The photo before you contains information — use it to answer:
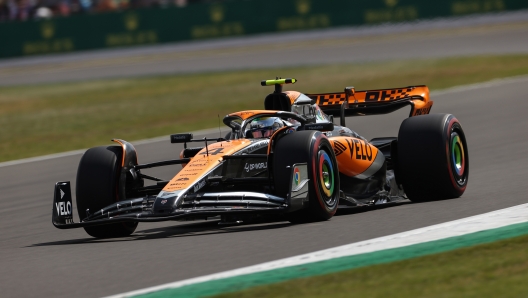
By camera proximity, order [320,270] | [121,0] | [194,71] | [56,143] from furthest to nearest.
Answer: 1. [121,0]
2. [194,71]
3. [56,143]
4. [320,270]

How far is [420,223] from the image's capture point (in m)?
7.49

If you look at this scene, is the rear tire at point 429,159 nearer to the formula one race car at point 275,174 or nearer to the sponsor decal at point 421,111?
the formula one race car at point 275,174

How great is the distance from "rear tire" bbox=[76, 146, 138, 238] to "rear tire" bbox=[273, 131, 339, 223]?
4.86 ft

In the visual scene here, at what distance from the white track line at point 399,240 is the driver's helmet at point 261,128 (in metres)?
2.05

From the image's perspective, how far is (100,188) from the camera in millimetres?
8281

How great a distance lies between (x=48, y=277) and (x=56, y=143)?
11.3 meters

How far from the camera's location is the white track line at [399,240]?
600 centimetres

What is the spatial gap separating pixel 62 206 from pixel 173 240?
1146 millimetres

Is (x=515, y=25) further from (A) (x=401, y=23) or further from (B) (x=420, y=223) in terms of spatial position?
(B) (x=420, y=223)

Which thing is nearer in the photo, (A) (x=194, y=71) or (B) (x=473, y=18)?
(A) (x=194, y=71)

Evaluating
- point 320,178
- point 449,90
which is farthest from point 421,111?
point 449,90

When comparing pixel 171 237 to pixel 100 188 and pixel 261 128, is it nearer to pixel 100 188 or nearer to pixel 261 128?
pixel 100 188

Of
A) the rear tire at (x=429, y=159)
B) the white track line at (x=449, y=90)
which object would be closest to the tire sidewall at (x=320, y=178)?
the rear tire at (x=429, y=159)

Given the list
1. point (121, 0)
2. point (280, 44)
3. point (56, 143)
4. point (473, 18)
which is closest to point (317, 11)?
point (280, 44)
